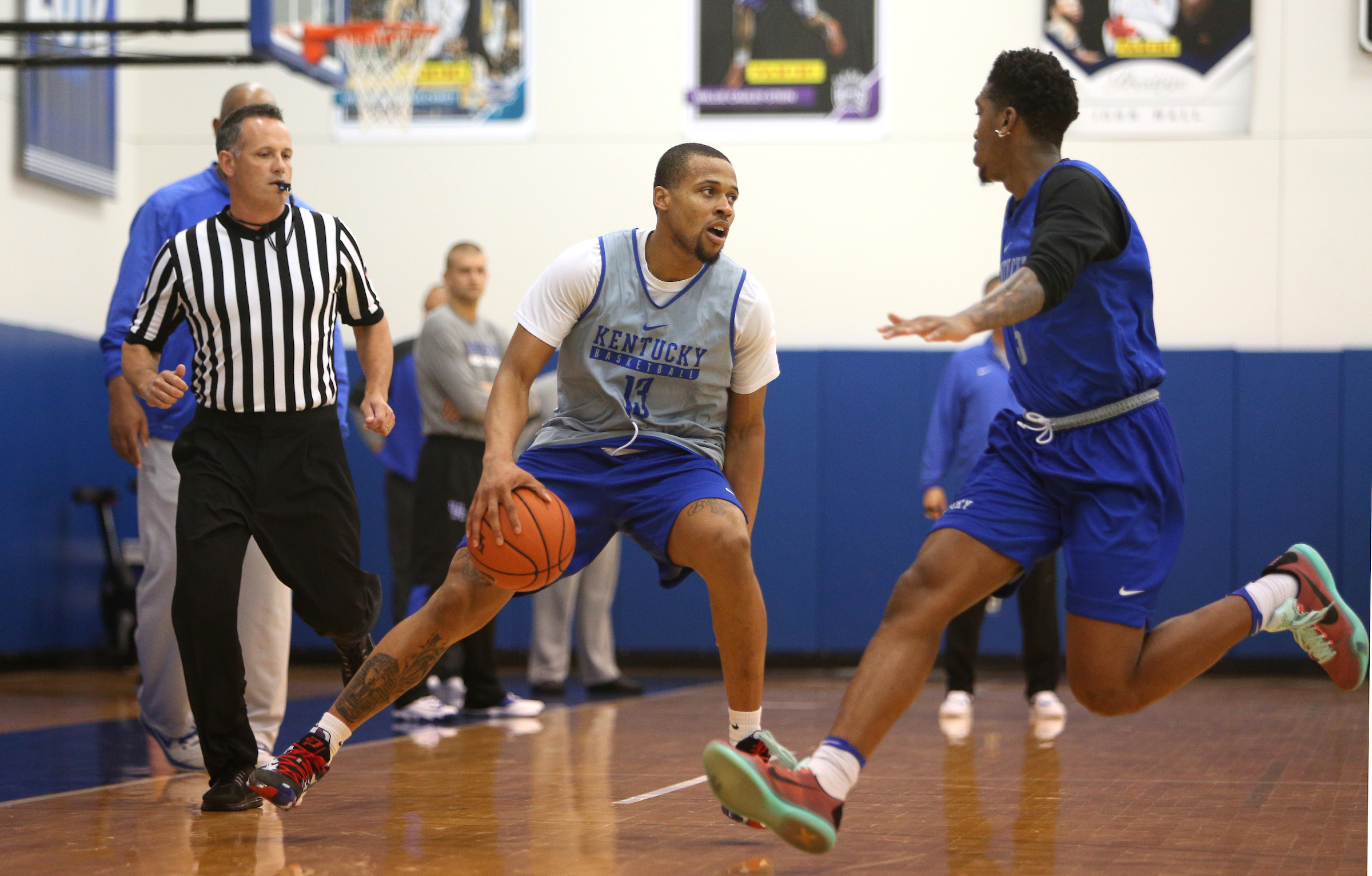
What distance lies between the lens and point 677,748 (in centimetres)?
559

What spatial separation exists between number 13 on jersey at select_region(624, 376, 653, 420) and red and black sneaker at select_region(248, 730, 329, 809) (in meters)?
1.16

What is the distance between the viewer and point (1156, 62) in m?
9.97

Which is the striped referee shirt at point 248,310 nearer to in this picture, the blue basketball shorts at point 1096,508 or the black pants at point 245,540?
the black pants at point 245,540

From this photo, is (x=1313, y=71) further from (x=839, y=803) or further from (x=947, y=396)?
(x=839, y=803)

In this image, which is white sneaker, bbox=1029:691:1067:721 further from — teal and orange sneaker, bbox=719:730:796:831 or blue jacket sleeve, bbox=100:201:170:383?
blue jacket sleeve, bbox=100:201:170:383

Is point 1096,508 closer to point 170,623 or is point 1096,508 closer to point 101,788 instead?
point 170,623

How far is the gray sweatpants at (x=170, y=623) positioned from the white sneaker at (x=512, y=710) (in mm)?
2028

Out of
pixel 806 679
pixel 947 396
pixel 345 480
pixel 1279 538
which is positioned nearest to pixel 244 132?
pixel 345 480

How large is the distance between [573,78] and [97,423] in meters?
4.03

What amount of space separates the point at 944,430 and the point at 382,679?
13.5ft

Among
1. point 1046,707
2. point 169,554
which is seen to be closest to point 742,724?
point 169,554

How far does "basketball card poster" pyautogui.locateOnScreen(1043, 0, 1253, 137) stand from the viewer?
9.88 meters

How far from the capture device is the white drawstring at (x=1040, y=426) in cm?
350

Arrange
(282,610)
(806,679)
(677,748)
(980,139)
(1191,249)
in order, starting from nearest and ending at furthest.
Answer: (980,139)
(282,610)
(677,748)
(806,679)
(1191,249)
